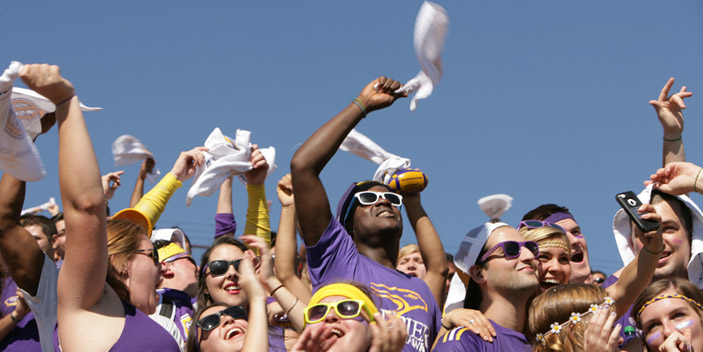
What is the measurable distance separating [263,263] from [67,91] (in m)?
1.51

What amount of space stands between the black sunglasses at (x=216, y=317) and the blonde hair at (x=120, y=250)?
0.44 m

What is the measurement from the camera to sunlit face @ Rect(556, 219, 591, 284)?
5.28m

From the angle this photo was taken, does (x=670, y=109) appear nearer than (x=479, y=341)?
No

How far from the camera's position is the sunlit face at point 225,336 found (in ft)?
11.8

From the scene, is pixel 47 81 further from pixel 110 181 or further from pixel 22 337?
pixel 110 181

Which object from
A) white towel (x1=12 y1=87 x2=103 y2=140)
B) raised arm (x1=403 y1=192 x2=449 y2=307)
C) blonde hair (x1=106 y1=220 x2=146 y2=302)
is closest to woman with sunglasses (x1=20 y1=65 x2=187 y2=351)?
blonde hair (x1=106 y1=220 x2=146 y2=302)

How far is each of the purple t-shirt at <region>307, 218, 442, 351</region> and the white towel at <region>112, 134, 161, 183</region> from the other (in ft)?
9.05

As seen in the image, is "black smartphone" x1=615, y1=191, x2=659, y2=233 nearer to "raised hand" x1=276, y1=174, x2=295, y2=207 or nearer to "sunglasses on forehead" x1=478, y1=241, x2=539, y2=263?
"sunglasses on forehead" x1=478, y1=241, x2=539, y2=263

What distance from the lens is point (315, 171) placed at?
4016 mm

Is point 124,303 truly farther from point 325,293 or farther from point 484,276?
point 484,276

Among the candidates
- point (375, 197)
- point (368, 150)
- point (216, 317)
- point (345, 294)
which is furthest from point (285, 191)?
point (345, 294)

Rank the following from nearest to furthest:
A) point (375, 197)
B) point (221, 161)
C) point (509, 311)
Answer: point (509, 311)
point (375, 197)
point (221, 161)

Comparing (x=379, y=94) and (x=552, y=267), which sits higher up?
(x=379, y=94)

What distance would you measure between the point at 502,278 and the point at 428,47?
1.41 m
